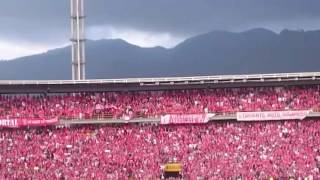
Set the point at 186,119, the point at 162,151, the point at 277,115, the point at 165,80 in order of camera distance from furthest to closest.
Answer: the point at 165,80 < the point at 186,119 < the point at 277,115 < the point at 162,151

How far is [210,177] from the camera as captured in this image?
49469 mm

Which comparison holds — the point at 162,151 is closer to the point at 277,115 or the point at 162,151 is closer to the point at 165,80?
the point at 165,80

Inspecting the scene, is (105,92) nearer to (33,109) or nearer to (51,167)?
(33,109)

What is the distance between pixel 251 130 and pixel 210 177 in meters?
7.16

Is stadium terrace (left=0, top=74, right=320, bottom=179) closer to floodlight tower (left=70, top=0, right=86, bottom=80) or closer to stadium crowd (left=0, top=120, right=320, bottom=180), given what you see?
stadium crowd (left=0, top=120, right=320, bottom=180)

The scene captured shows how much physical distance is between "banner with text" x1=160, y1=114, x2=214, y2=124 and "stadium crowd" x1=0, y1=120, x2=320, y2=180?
18.2 inches

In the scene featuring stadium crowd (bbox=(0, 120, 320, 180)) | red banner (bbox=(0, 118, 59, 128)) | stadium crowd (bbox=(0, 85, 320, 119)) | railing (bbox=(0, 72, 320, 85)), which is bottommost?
stadium crowd (bbox=(0, 120, 320, 180))

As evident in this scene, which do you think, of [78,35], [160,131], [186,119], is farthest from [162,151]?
[78,35]

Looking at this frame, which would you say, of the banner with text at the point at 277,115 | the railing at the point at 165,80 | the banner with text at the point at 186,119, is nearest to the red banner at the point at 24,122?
the railing at the point at 165,80

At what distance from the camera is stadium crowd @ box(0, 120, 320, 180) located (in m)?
50.3

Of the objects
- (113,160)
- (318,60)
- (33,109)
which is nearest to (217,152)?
(113,160)

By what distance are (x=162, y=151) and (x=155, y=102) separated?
597cm

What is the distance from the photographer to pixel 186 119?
55844 mm

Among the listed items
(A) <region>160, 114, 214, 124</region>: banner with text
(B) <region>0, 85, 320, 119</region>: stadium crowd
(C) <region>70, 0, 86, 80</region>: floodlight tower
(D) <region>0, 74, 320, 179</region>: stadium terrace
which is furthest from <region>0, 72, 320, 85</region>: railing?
(A) <region>160, 114, 214, 124</region>: banner with text
